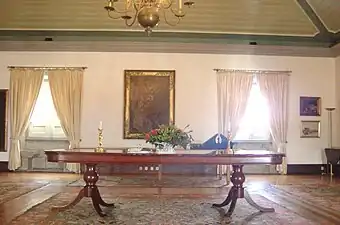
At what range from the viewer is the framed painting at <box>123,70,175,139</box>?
1159 centimetres

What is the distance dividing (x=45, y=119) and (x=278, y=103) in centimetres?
630

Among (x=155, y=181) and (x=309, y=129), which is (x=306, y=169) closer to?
(x=309, y=129)

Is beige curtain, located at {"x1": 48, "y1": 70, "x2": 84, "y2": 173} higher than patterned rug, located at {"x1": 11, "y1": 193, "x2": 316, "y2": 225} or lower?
higher

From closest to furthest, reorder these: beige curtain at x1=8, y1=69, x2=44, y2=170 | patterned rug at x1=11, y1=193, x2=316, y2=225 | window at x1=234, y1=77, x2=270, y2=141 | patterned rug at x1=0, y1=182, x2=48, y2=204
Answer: patterned rug at x1=11, y1=193, x2=316, y2=225
patterned rug at x1=0, y1=182, x2=48, y2=204
beige curtain at x1=8, y1=69, x2=44, y2=170
window at x1=234, y1=77, x2=270, y2=141

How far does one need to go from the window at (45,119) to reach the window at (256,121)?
4903 millimetres

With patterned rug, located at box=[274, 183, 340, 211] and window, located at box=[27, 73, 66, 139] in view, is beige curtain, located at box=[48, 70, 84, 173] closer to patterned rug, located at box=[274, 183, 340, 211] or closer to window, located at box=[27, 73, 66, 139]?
window, located at box=[27, 73, 66, 139]

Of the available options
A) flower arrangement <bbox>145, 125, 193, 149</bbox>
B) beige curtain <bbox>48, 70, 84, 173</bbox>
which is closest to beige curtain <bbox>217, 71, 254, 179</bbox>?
beige curtain <bbox>48, 70, 84, 173</bbox>

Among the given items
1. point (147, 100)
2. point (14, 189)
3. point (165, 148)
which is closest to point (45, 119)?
point (147, 100)

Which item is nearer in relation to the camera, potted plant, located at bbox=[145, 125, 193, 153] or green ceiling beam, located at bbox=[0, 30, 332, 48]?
potted plant, located at bbox=[145, 125, 193, 153]

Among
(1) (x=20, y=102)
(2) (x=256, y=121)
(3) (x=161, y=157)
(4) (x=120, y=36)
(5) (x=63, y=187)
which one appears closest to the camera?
(3) (x=161, y=157)

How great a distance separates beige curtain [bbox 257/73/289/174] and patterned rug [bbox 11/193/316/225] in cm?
544

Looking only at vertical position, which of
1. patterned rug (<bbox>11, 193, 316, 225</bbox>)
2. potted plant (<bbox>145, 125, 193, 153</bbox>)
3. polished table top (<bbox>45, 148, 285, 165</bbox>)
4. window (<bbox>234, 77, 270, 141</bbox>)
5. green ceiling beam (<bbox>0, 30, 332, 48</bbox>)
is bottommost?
patterned rug (<bbox>11, 193, 316, 225</bbox>)

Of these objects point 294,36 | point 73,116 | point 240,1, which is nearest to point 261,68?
point 294,36

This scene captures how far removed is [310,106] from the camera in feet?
39.3
